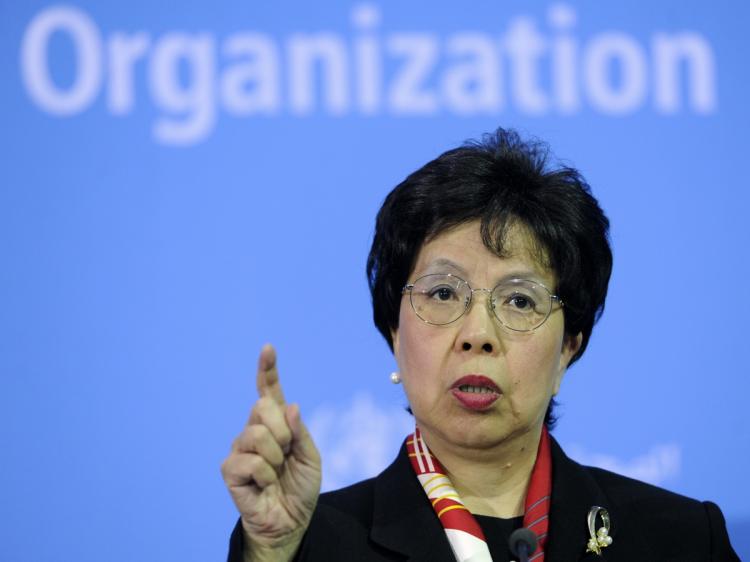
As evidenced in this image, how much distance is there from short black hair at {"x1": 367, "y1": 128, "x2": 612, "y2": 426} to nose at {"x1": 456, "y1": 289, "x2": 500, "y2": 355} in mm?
96

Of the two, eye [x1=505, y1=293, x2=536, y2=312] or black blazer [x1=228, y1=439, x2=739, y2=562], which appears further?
eye [x1=505, y1=293, x2=536, y2=312]

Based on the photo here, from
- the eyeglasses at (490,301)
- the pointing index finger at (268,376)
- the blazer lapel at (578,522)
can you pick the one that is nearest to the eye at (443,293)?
the eyeglasses at (490,301)

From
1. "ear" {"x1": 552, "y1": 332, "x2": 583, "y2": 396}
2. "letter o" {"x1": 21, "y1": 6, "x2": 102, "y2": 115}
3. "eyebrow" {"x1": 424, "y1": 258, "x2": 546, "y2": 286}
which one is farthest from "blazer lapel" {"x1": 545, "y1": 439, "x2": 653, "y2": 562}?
"letter o" {"x1": 21, "y1": 6, "x2": 102, "y2": 115}

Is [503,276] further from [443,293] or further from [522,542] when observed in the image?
[522,542]

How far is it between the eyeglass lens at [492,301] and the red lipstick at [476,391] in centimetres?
11

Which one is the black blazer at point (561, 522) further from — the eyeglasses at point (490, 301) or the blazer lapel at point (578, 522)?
the eyeglasses at point (490, 301)

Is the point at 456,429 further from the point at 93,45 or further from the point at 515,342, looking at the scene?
the point at 93,45

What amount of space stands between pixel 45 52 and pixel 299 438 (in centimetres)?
162

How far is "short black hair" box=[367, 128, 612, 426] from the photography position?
2.05 metres

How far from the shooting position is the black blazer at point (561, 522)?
1903 mm

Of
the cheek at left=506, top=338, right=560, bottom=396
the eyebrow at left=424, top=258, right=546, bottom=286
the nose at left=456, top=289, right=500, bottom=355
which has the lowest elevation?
the cheek at left=506, top=338, right=560, bottom=396

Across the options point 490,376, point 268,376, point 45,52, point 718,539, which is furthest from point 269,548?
point 45,52

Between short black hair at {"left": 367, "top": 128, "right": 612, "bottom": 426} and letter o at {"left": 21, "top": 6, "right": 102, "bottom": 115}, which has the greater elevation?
letter o at {"left": 21, "top": 6, "right": 102, "bottom": 115}

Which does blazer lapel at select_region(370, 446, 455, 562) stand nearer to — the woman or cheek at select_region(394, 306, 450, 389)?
the woman
